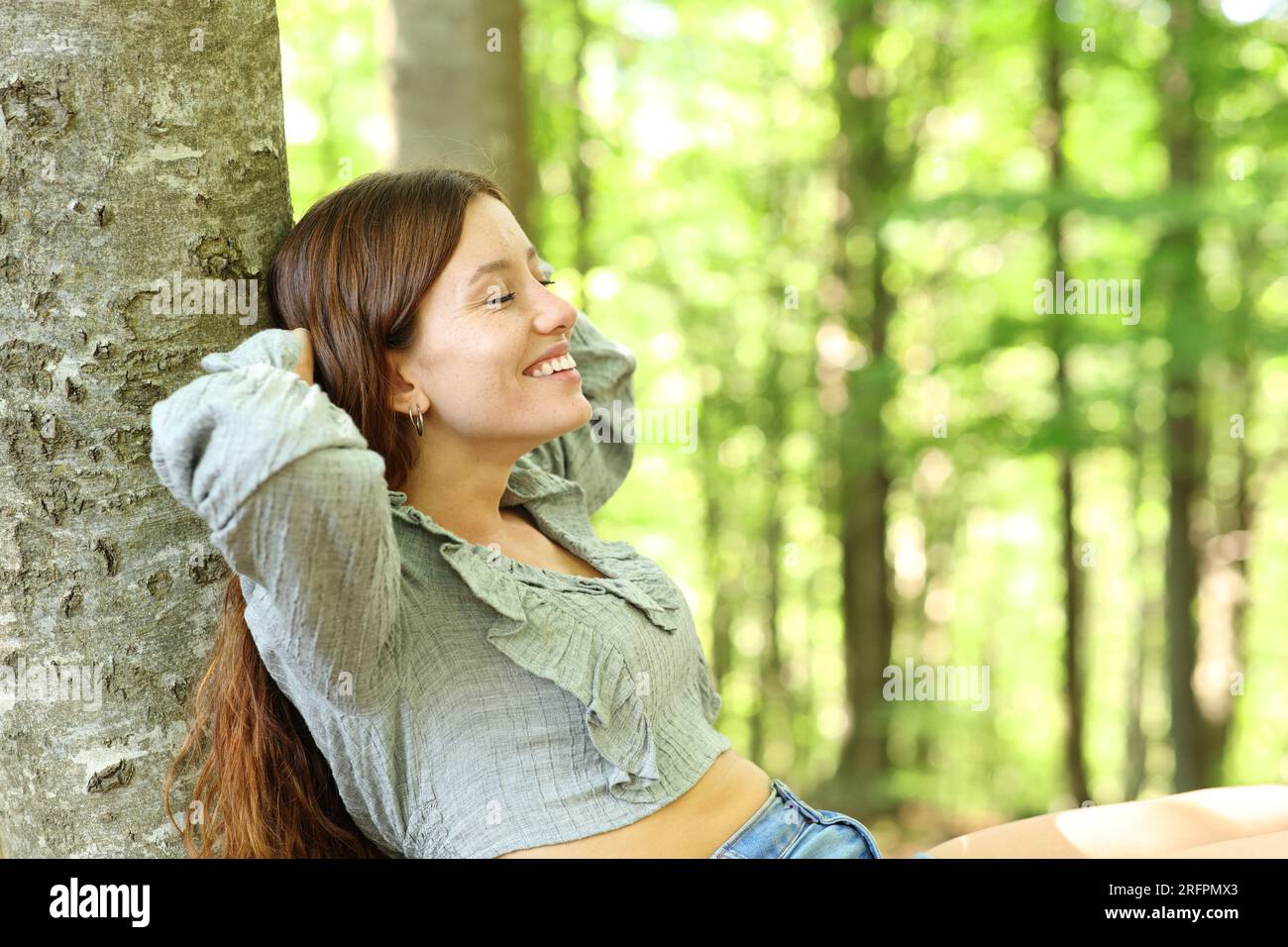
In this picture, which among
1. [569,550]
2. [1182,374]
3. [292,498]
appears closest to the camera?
[292,498]

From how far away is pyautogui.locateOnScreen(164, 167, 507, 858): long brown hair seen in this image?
1.85 meters

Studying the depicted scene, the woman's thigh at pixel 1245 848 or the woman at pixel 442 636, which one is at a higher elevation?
the woman at pixel 442 636

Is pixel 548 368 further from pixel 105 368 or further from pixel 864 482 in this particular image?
pixel 864 482

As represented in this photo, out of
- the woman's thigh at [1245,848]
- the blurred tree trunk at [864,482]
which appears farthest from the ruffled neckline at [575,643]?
the blurred tree trunk at [864,482]

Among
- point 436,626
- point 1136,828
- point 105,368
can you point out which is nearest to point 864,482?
point 1136,828

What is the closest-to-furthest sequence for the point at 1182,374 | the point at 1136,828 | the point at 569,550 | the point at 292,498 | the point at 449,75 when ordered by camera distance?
the point at 292,498 → the point at 1136,828 → the point at 569,550 → the point at 449,75 → the point at 1182,374

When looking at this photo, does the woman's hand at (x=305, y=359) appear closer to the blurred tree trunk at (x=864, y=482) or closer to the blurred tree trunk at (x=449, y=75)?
the blurred tree trunk at (x=449, y=75)

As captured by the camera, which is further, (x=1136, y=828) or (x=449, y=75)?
(x=449, y=75)

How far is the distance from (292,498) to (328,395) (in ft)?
1.41

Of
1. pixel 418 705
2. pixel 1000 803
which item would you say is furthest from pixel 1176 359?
pixel 1000 803

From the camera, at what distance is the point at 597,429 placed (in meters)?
2.65

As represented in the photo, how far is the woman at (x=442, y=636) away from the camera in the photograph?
1703 mm

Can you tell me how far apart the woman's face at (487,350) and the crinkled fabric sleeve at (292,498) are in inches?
14.0
